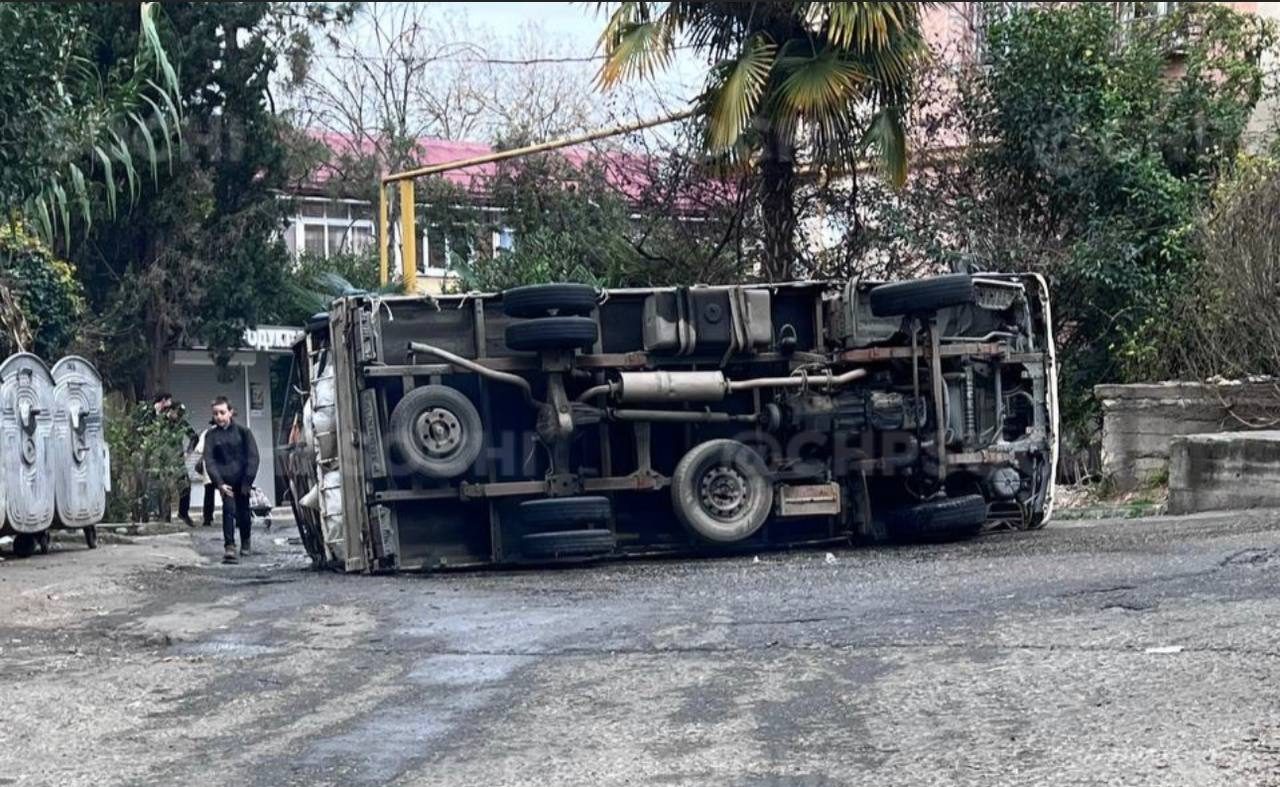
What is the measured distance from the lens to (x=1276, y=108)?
A: 70.2ft

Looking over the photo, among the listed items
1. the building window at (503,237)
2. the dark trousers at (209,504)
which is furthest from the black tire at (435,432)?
the building window at (503,237)

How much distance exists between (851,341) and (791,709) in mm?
6379

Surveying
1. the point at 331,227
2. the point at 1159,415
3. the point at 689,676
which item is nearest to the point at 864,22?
the point at 1159,415

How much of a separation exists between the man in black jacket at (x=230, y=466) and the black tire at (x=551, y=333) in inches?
147

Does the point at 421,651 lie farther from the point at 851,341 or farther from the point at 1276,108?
the point at 1276,108

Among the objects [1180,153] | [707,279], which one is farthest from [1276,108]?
[707,279]

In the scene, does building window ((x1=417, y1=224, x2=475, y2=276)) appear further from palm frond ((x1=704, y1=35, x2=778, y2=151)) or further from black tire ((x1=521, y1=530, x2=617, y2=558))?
black tire ((x1=521, y1=530, x2=617, y2=558))

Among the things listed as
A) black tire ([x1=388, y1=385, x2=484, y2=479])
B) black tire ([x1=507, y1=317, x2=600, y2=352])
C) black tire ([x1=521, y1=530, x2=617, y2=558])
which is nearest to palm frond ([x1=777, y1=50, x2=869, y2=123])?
black tire ([x1=507, y1=317, x2=600, y2=352])

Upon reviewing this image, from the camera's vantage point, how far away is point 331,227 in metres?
33.7

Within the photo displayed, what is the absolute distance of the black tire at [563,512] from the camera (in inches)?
494

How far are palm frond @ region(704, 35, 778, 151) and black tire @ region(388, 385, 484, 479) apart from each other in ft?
17.5

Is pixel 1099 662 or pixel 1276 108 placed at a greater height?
pixel 1276 108

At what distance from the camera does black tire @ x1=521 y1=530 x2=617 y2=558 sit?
41.2 ft

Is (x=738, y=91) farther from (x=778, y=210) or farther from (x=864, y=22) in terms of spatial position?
(x=778, y=210)
